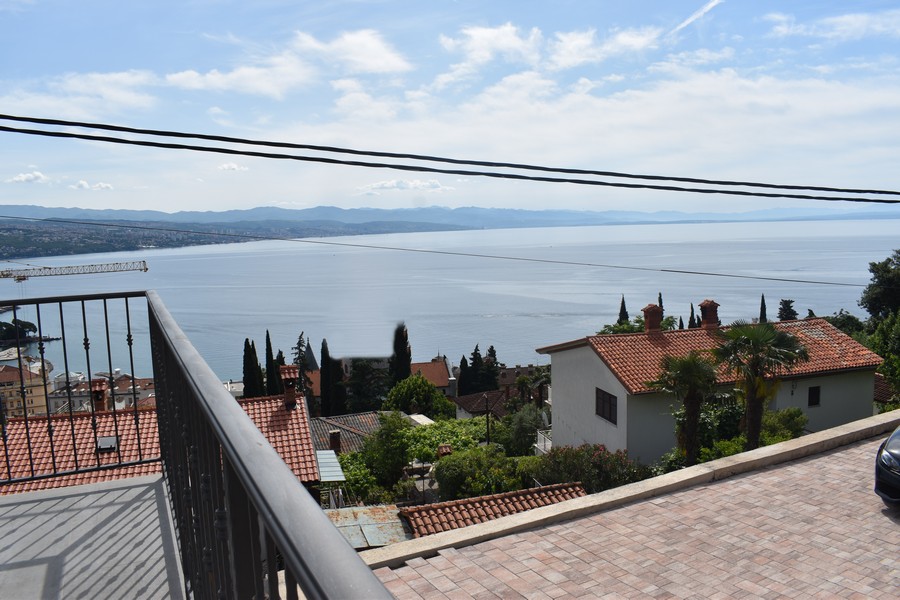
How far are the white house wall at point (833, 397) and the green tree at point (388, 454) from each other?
472 inches

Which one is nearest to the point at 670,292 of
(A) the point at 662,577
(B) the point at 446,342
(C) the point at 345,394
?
(B) the point at 446,342

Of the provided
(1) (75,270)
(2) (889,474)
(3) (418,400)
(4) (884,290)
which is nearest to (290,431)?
(2) (889,474)

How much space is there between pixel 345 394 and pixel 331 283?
357ft

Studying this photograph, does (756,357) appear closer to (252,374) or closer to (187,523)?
(187,523)

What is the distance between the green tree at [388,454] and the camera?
76.6 feet

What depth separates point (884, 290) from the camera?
4250 cm

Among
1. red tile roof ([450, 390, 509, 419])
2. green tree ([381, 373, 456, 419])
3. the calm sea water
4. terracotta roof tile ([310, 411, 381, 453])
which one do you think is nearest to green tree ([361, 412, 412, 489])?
terracotta roof tile ([310, 411, 381, 453])

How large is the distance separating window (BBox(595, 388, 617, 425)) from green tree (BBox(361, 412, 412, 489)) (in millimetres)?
7499

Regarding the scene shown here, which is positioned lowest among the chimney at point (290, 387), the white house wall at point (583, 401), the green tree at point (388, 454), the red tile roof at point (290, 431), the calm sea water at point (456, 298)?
the calm sea water at point (456, 298)

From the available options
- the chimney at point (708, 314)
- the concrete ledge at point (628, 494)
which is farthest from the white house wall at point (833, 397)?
the concrete ledge at point (628, 494)

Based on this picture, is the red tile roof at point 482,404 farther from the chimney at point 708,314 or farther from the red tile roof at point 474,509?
the red tile roof at point 474,509

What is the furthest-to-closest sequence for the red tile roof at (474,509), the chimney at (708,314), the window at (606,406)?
the chimney at (708,314)
the window at (606,406)
the red tile roof at (474,509)

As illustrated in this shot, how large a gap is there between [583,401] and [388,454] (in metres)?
7.33

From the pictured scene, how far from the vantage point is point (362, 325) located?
9462cm
